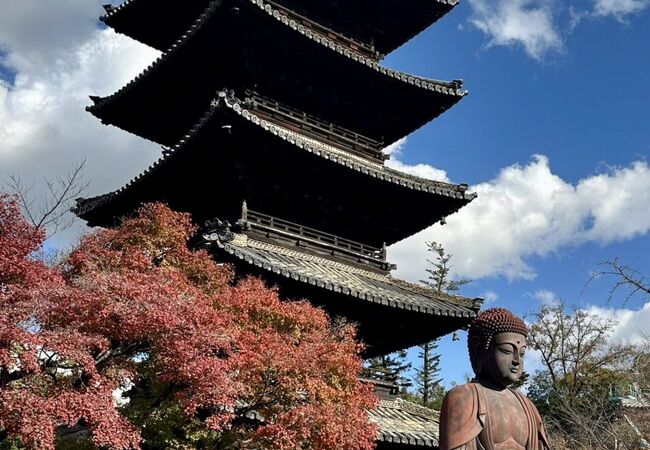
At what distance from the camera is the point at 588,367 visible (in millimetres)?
35031

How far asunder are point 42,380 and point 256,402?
2854 mm

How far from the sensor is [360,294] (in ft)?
42.0

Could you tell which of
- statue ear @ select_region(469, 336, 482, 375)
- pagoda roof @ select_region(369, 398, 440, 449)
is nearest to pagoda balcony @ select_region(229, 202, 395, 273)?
pagoda roof @ select_region(369, 398, 440, 449)

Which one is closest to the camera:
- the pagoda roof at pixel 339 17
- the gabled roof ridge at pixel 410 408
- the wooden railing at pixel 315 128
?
the gabled roof ridge at pixel 410 408

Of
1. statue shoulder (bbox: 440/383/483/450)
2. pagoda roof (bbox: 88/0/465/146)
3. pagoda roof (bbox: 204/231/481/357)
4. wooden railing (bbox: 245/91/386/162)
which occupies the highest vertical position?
pagoda roof (bbox: 88/0/465/146)

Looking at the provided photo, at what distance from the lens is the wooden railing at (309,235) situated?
14.0 metres

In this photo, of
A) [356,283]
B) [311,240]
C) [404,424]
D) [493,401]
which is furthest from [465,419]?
[311,240]

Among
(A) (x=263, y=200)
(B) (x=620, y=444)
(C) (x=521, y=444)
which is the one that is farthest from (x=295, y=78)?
→ (B) (x=620, y=444)

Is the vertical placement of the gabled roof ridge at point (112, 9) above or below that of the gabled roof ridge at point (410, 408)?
above

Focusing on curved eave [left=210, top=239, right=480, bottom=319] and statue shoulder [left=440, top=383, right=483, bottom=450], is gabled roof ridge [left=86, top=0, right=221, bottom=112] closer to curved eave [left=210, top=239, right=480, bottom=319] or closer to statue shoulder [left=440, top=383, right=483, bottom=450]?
curved eave [left=210, top=239, right=480, bottom=319]

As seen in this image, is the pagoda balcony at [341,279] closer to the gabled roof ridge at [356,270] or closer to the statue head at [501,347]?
the gabled roof ridge at [356,270]

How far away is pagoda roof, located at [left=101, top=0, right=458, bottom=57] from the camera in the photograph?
58.0 feet

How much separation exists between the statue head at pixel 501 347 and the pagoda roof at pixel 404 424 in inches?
268

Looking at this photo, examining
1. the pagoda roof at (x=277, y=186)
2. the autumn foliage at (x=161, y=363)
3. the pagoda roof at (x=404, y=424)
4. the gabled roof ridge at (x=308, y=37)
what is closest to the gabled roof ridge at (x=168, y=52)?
the gabled roof ridge at (x=308, y=37)
